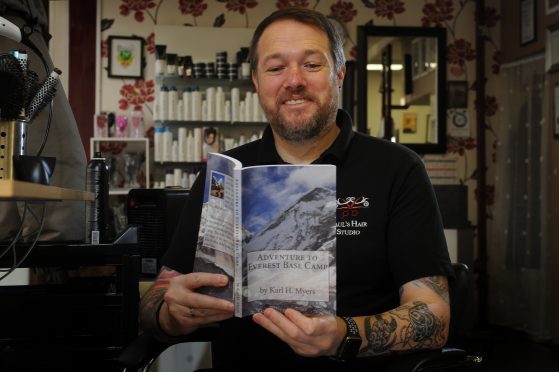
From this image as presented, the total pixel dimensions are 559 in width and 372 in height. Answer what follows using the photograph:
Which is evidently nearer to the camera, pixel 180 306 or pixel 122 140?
pixel 180 306

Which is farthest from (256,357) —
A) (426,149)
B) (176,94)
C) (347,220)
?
(426,149)

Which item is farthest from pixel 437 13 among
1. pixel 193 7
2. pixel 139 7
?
pixel 139 7

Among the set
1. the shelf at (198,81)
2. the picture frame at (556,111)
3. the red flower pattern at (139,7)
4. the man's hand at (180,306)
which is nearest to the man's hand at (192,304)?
the man's hand at (180,306)

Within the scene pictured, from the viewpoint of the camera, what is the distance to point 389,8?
5.22 metres

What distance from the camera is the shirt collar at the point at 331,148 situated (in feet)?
5.33

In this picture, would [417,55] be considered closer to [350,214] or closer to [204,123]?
[204,123]

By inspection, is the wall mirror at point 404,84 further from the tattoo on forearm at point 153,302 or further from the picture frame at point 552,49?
the tattoo on forearm at point 153,302

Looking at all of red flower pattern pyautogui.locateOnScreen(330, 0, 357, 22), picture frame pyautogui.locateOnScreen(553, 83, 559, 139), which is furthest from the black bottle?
red flower pattern pyautogui.locateOnScreen(330, 0, 357, 22)

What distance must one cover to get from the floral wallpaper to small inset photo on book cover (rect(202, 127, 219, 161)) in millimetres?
578

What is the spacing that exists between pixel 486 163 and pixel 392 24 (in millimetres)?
1446

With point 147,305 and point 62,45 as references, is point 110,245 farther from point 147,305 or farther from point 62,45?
point 62,45

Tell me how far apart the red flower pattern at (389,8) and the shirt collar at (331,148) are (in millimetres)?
3704

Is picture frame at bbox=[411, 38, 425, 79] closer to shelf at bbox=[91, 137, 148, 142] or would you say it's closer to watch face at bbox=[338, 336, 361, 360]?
shelf at bbox=[91, 137, 148, 142]

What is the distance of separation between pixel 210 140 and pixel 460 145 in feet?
7.07
